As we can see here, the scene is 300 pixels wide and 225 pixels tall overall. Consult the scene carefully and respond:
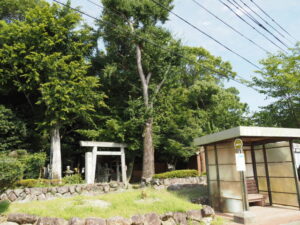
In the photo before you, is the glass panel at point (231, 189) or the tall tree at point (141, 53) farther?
the tall tree at point (141, 53)

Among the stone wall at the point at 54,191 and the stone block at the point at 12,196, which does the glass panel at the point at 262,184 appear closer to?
the stone wall at the point at 54,191

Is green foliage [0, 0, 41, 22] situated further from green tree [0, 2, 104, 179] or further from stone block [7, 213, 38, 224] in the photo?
stone block [7, 213, 38, 224]

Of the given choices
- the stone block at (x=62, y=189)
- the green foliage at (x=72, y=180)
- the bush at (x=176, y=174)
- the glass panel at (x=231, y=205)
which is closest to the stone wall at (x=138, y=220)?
the glass panel at (x=231, y=205)

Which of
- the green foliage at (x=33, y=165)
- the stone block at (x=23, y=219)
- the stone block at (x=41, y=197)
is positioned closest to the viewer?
the stone block at (x=23, y=219)

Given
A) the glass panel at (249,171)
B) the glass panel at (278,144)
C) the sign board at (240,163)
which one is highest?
the glass panel at (278,144)

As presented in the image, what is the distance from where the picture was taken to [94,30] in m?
18.7

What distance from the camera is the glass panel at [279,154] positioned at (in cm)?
905

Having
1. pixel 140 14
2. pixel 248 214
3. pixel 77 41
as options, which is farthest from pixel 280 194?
pixel 77 41

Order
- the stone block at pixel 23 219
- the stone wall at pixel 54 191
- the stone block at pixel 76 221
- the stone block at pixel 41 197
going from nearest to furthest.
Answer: the stone block at pixel 76 221 < the stone block at pixel 23 219 < the stone wall at pixel 54 191 < the stone block at pixel 41 197

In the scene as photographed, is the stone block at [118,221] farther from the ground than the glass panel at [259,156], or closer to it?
closer to it

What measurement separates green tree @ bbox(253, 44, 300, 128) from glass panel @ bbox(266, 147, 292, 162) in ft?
33.8

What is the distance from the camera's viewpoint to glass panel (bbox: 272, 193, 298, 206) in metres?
8.62

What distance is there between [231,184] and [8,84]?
47.7 feet

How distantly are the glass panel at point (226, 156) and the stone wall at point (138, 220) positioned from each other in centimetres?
203
